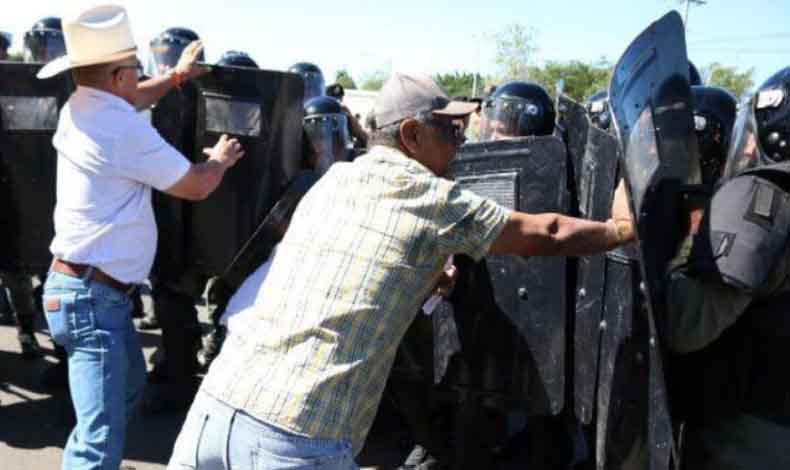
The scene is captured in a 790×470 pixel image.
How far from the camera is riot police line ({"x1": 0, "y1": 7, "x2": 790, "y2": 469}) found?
212 cm

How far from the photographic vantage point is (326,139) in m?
4.80

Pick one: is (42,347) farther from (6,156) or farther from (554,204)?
(554,204)

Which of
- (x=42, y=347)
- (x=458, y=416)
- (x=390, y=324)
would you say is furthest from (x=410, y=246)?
(x=42, y=347)

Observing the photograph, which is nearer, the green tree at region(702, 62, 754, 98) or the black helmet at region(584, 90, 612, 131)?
the black helmet at region(584, 90, 612, 131)

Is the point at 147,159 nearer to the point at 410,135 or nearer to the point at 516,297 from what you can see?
the point at 410,135

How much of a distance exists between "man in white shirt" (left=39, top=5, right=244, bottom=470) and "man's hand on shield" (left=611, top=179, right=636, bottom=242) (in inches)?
64.8

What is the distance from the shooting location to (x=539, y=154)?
276cm

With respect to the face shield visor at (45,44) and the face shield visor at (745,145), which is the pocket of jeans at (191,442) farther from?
the face shield visor at (45,44)

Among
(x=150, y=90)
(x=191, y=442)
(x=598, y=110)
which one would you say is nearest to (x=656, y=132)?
(x=191, y=442)

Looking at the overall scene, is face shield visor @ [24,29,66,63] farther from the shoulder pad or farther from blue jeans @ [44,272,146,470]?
the shoulder pad

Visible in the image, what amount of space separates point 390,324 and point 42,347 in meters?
4.90

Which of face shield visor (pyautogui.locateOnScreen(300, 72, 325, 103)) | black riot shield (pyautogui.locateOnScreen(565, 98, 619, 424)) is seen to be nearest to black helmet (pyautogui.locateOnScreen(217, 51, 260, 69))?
face shield visor (pyautogui.locateOnScreen(300, 72, 325, 103))

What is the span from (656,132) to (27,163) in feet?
11.6

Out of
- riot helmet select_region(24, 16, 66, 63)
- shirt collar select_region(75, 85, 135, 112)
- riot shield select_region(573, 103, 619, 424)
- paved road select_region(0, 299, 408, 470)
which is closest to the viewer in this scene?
riot shield select_region(573, 103, 619, 424)
